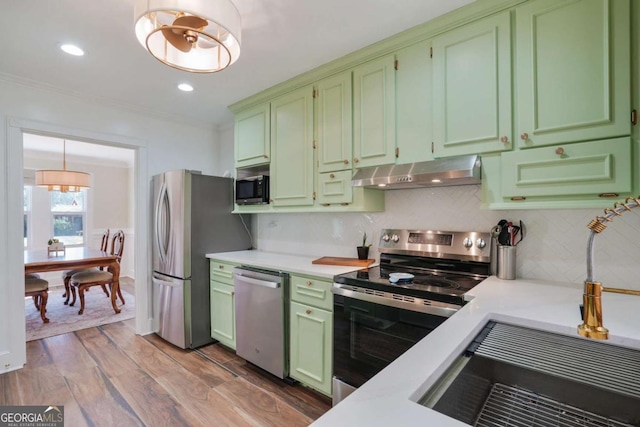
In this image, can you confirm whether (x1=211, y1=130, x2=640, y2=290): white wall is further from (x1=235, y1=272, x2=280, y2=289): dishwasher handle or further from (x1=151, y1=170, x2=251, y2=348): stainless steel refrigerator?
(x1=151, y1=170, x2=251, y2=348): stainless steel refrigerator

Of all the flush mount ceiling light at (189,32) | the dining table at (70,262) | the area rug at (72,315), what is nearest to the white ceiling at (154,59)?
the flush mount ceiling light at (189,32)

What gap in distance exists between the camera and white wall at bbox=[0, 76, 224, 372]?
2521 mm

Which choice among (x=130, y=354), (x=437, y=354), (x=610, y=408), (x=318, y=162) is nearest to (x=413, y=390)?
(x=437, y=354)

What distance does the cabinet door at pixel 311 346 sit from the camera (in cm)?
204

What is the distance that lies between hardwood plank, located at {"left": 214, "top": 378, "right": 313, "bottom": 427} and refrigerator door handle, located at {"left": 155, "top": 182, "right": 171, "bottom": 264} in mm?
1464

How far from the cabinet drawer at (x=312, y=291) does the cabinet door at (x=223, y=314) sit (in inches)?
32.4

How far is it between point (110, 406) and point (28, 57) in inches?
100

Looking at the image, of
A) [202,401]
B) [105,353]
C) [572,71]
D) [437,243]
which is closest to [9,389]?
[105,353]

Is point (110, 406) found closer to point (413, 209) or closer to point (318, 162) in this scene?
point (318, 162)

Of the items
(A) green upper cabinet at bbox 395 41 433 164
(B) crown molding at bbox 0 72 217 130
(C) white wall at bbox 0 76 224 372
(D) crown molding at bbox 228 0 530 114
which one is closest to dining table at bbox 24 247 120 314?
(C) white wall at bbox 0 76 224 372

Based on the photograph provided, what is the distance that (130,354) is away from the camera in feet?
9.30

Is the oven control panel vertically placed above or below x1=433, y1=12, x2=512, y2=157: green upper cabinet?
below

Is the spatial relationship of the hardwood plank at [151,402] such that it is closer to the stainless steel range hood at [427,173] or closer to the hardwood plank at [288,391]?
the hardwood plank at [288,391]

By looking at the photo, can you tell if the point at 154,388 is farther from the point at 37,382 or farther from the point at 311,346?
the point at 311,346
